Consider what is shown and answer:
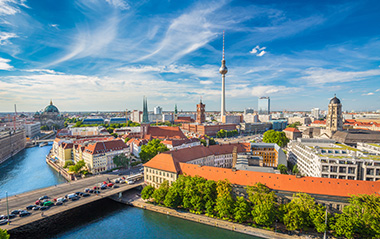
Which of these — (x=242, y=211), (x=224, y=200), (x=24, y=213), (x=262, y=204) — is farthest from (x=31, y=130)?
(x=262, y=204)

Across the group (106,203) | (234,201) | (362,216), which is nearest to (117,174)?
(106,203)

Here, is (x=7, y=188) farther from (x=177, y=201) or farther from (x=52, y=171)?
(x=177, y=201)

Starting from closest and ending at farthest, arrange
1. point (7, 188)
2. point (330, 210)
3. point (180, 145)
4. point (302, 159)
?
point (330, 210) → point (7, 188) → point (302, 159) → point (180, 145)

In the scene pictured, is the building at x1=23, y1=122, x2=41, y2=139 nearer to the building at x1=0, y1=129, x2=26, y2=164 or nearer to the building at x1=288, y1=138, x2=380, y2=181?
the building at x1=0, y1=129, x2=26, y2=164

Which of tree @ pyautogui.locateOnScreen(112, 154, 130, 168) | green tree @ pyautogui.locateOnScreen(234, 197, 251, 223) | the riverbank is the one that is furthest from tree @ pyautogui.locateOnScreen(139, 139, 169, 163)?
green tree @ pyautogui.locateOnScreen(234, 197, 251, 223)

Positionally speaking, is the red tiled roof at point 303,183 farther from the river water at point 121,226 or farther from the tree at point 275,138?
the tree at point 275,138

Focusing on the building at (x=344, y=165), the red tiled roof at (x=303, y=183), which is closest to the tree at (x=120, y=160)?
the red tiled roof at (x=303, y=183)

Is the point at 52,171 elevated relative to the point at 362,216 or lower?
lower
